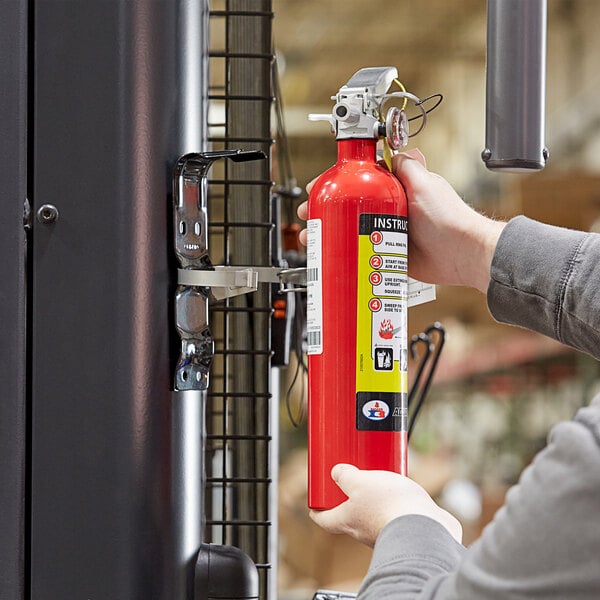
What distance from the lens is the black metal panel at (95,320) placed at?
987 mm

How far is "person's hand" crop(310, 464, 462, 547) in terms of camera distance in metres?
0.90

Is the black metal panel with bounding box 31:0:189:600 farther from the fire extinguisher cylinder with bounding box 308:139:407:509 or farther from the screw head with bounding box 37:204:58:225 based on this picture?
the fire extinguisher cylinder with bounding box 308:139:407:509

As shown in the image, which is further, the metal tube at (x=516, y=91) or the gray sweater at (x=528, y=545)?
the metal tube at (x=516, y=91)

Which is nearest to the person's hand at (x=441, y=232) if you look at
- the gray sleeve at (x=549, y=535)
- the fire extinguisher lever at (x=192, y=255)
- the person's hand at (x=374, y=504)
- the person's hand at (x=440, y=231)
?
the person's hand at (x=440, y=231)

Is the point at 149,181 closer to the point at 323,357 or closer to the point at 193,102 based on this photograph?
the point at 193,102

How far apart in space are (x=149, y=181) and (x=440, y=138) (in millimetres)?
6368

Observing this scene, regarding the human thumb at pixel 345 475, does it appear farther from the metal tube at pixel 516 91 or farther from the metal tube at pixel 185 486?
the metal tube at pixel 516 91

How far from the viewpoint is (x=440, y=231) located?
1.08 meters

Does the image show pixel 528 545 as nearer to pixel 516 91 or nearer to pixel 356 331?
pixel 356 331

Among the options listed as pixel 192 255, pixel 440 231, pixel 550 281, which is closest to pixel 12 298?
pixel 192 255

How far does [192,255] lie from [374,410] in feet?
0.80

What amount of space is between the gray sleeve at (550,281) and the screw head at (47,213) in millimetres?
459

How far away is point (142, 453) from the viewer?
100 centimetres

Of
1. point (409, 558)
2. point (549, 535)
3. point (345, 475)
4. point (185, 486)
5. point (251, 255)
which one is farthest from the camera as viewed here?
point (251, 255)
